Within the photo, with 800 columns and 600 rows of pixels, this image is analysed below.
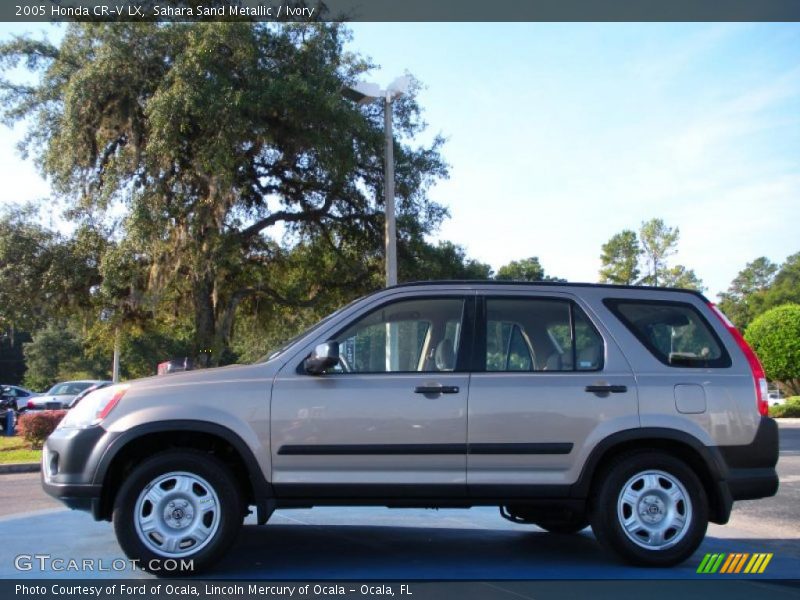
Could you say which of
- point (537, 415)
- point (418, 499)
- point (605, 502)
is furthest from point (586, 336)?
point (418, 499)

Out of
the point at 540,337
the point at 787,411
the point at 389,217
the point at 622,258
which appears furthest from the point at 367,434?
the point at 622,258

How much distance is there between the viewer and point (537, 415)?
207 inches

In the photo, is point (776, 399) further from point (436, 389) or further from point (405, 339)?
point (436, 389)

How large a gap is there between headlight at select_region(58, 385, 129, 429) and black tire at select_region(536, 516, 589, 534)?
11.4 feet

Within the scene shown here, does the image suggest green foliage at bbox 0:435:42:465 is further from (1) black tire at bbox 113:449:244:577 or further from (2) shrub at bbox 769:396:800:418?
(2) shrub at bbox 769:396:800:418

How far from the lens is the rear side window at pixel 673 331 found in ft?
18.4

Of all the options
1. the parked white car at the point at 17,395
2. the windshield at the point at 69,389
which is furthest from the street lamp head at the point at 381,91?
the parked white car at the point at 17,395

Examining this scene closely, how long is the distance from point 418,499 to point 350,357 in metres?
1.02

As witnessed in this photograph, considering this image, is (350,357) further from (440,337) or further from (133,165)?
(133,165)

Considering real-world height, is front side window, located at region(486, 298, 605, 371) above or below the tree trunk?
below

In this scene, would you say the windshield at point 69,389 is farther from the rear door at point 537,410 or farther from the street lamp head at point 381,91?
the rear door at point 537,410

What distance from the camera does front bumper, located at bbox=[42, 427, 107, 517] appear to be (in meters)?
5.10

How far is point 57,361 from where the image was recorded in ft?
193
